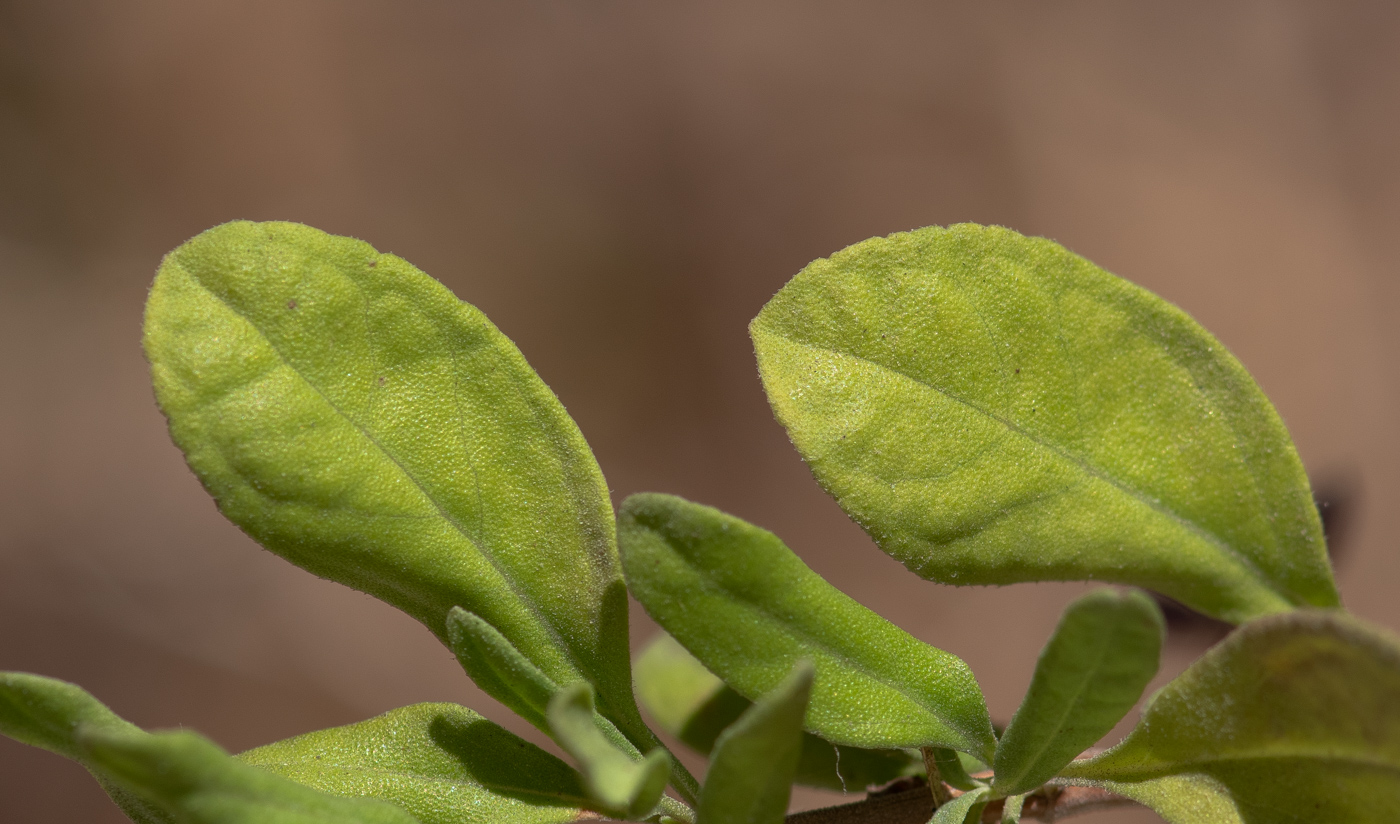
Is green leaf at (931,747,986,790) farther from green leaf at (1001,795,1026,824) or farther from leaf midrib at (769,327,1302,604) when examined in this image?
leaf midrib at (769,327,1302,604)

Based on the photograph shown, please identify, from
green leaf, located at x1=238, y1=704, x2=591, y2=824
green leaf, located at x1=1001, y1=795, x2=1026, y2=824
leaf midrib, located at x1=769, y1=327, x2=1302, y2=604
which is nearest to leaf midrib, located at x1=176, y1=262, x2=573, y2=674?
green leaf, located at x1=238, y1=704, x2=591, y2=824

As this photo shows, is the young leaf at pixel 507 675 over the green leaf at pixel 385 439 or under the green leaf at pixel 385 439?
under

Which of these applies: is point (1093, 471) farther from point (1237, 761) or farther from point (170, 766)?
point (170, 766)

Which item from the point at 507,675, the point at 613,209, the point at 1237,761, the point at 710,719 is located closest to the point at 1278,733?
the point at 1237,761

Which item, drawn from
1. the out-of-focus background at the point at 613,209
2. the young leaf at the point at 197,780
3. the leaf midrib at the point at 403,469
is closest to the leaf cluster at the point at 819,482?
the leaf midrib at the point at 403,469

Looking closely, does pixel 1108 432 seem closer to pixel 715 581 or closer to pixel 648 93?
pixel 715 581

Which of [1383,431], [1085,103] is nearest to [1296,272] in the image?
[1383,431]

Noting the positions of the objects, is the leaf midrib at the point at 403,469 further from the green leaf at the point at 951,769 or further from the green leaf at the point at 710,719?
the green leaf at the point at 951,769
